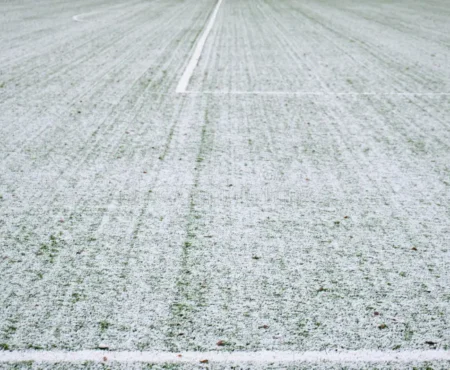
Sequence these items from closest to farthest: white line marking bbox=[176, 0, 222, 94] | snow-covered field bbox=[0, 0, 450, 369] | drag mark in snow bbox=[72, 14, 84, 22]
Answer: snow-covered field bbox=[0, 0, 450, 369] → white line marking bbox=[176, 0, 222, 94] → drag mark in snow bbox=[72, 14, 84, 22]

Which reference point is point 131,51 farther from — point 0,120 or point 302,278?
point 302,278

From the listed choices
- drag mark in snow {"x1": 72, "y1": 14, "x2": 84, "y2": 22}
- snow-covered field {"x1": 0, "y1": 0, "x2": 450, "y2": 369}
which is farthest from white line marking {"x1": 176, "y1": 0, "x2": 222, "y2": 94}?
drag mark in snow {"x1": 72, "y1": 14, "x2": 84, "y2": 22}

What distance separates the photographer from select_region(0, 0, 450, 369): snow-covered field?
102 inches

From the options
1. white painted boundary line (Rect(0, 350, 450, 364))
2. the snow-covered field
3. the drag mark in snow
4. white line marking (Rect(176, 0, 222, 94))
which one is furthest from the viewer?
the drag mark in snow

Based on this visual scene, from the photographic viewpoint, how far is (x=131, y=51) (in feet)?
36.0

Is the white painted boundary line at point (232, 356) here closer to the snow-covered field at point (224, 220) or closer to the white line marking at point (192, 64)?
the snow-covered field at point (224, 220)

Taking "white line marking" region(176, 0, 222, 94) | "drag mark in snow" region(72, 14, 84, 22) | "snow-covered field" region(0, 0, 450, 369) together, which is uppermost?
"snow-covered field" region(0, 0, 450, 369)

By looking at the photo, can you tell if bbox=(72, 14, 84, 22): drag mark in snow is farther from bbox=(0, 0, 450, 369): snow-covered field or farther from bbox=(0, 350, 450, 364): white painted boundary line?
bbox=(0, 350, 450, 364): white painted boundary line

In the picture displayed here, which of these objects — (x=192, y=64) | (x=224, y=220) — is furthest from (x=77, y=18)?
(x=224, y=220)

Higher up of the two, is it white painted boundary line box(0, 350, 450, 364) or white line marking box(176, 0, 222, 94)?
white painted boundary line box(0, 350, 450, 364)

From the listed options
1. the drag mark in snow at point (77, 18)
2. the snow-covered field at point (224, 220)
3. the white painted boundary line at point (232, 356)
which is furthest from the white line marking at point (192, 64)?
the white painted boundary line at point (232, 356)

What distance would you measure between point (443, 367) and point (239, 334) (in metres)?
0.94

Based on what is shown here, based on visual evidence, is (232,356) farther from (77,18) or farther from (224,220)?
(77,18)

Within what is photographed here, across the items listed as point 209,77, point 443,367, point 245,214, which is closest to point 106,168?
point 245,214
